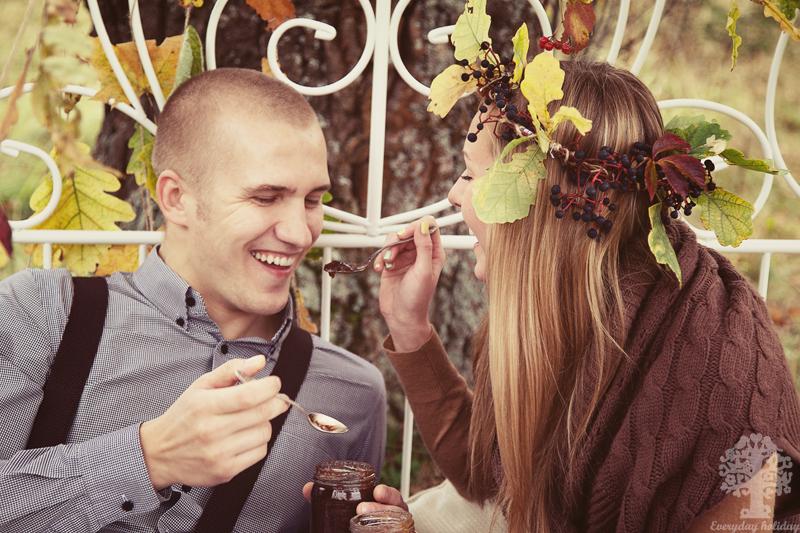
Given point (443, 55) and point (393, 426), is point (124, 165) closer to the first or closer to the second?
point (443, 55)

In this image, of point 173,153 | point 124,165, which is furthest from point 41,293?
point 124,165

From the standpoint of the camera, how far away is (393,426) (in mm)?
2848

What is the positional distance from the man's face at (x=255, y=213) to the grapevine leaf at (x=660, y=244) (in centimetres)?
72

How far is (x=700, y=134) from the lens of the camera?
1.49 metres

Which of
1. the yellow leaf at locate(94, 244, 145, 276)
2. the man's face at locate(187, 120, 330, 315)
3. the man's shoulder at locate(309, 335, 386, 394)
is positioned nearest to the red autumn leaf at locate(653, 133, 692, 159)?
the man's face at locate(187, 120, 330, 315)

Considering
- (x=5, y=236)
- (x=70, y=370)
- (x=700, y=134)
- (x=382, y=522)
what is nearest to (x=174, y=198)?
(x=70, y=370)

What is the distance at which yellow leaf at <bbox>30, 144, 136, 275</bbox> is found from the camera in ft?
6.45

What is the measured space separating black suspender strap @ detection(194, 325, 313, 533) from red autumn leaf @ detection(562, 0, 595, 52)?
920mm

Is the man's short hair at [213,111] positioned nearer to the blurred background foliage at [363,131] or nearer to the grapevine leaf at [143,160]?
the grapevine leaf at [143,160]

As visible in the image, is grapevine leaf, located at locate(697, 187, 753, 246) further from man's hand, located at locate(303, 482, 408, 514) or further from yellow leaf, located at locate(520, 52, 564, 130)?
man's hand, located at locate(303, 482, 408, 514)

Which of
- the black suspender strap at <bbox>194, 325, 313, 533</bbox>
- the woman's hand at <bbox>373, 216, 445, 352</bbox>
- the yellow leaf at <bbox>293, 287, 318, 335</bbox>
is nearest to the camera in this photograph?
the black suspender strap at <bbox>194, 325, 313, 533</bbox>

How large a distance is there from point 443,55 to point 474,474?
1.32m

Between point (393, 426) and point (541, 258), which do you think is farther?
point (393, 426)

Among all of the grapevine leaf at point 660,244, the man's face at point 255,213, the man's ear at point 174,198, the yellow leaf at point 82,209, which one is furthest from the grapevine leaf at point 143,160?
the grapevine leaf at point 660,244
